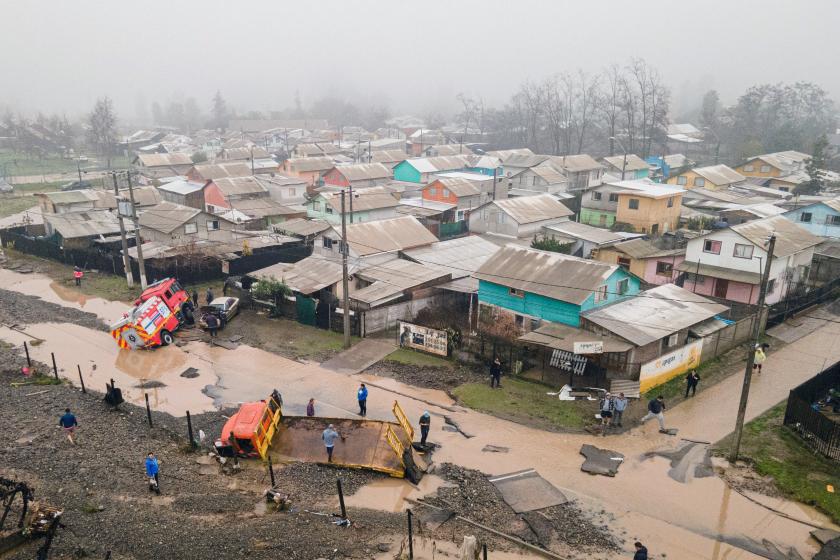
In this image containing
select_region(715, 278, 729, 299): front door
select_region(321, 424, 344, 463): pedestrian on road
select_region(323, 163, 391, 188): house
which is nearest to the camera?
select_region(321, 424, 344, 463): pedestrian on road

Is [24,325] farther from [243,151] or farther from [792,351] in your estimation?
[243,151]

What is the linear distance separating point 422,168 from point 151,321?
4157cm

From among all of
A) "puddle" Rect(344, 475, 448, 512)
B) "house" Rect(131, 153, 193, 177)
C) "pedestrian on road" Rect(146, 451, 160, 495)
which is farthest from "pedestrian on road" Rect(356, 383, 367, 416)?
"house" Rect(131, 153, 193, 177)

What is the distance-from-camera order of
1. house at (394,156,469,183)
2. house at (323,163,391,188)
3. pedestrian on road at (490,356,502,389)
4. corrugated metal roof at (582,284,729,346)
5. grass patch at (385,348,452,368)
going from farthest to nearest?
house at (394,156,469,183) < house at (323,163,391,188) < grass patch at (385,348,452,368) < pedestrian on road at (490,356,502,389) < corrugated metal roof at (582,284,729,346)

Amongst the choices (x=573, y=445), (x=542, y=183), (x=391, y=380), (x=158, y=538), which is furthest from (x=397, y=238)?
(x=542, y=183)

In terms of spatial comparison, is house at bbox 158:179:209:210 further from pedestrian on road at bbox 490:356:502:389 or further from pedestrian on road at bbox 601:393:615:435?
pedestrian on road at bbox 601:393:615:435

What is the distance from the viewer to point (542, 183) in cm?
5556

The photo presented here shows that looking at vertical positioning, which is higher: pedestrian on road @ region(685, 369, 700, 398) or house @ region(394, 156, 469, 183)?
house @ region(394, 156, 469, 183)

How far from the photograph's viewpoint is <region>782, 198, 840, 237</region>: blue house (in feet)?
132

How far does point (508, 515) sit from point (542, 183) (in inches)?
1762

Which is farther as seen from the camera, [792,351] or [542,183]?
[542,183]

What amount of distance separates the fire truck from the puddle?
47.9 feet

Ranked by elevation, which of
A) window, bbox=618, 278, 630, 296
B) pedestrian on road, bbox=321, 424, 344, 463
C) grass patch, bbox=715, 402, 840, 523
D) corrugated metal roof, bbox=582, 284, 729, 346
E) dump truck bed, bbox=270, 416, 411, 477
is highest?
window, bbox=618, 278, 630, 296

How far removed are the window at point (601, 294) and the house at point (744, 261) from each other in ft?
32.0
